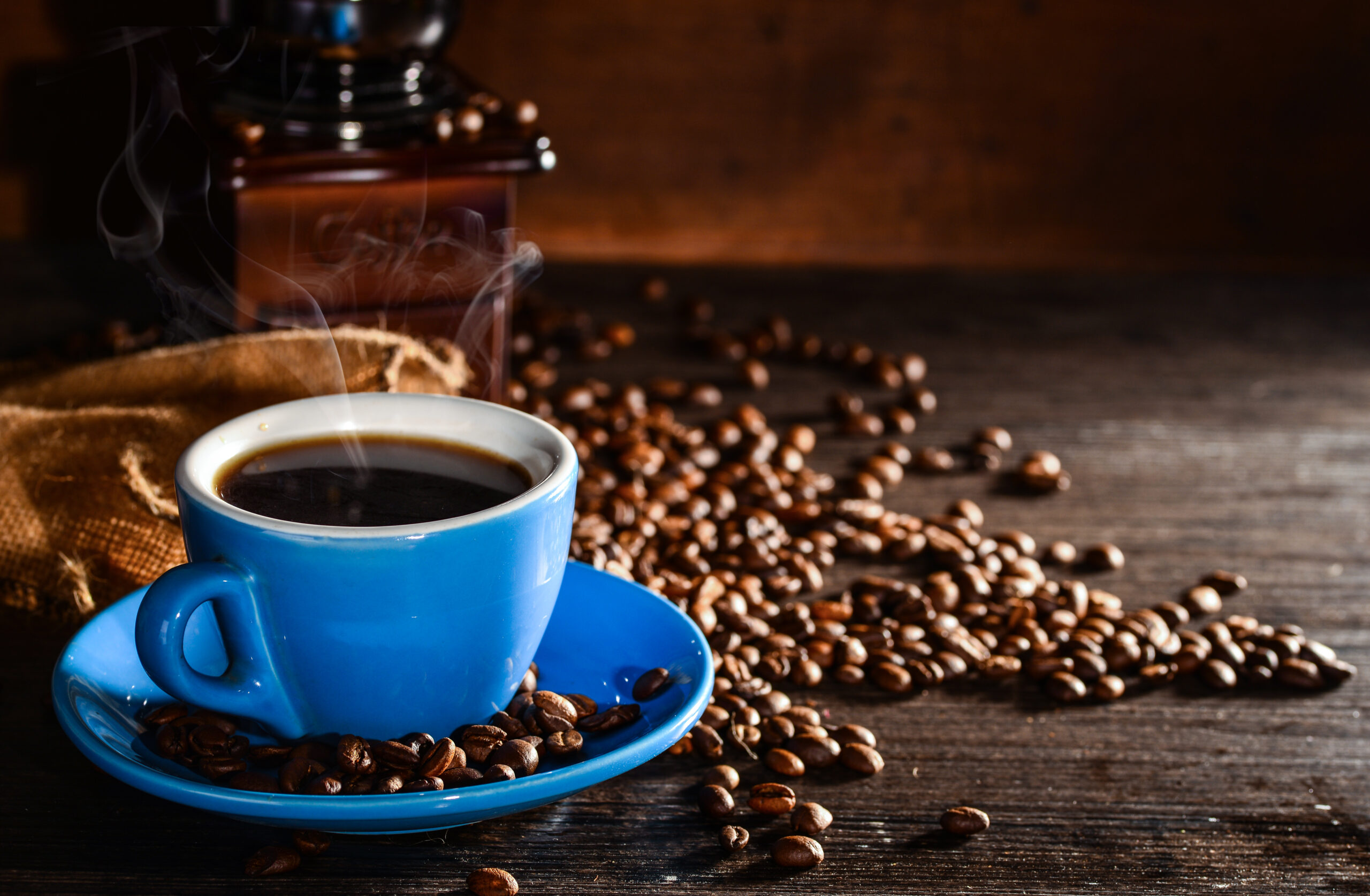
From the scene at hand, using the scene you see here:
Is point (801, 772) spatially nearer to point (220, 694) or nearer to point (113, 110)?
point (220, 694)

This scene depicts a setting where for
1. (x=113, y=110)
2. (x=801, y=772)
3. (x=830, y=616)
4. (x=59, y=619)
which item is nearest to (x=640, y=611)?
(x=801, y=772)

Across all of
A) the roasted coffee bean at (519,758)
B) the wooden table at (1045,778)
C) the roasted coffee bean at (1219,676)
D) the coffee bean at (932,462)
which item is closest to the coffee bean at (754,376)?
the wooden table at (1045,778)

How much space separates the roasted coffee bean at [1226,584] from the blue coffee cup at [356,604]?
25.2 inches

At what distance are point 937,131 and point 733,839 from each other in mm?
1707

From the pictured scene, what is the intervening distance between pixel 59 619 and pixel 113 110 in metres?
1.30

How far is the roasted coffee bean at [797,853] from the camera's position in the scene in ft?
2.16

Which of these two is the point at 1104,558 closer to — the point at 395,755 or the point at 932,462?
the point at 932,462

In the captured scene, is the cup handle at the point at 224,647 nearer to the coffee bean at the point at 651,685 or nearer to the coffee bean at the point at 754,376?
the coffee bean at the point at 651,685

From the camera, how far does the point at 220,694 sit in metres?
0.62

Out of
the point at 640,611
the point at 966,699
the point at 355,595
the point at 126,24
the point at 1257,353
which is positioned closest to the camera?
the point at 355,595

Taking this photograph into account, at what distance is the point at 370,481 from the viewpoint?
0.68 m

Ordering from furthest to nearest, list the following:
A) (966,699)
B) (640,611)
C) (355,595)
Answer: (966,699)
(640,611)
(355,595)

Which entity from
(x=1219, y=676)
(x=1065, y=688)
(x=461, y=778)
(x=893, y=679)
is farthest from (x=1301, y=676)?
(x=461, y=778)

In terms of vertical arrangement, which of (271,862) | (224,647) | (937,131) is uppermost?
(937,131)
